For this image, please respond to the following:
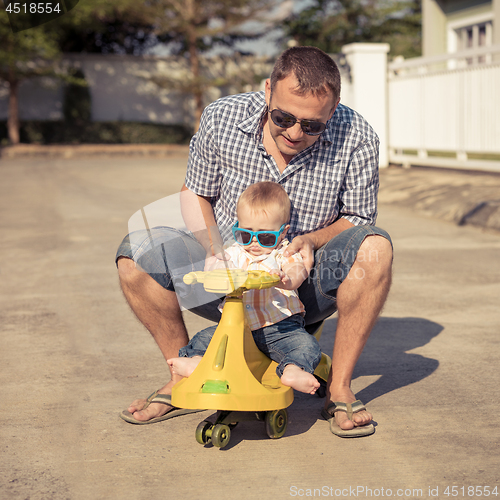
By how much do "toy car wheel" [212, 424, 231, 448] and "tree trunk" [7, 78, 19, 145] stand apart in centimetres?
2225

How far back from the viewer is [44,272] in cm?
547

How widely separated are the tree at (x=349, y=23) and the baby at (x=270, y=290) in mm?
24760

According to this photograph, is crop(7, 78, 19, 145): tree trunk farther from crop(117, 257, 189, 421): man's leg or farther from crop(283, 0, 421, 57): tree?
crop(117, 257, 189, 421): man's leg

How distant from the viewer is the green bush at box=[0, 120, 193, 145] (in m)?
23.7

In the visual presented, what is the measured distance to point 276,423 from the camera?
8.07 ft

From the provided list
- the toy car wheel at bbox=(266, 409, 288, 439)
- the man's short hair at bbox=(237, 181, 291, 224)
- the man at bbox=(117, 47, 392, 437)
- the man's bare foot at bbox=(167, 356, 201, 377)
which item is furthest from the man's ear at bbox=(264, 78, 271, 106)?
the toy car wheel at bbox=(266, 409, 288, 439)

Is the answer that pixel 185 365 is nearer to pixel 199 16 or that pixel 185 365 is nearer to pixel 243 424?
pixel 243 424

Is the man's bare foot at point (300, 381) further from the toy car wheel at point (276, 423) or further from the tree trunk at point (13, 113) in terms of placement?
the tree trunk at point (13, 113)

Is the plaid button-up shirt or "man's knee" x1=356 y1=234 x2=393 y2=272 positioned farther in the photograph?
the plaid button-up shirt

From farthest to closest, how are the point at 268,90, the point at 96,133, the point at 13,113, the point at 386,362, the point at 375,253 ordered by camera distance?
1. the point at 96,133
2. the point at 13,113
3. the point at 386,362
4. the point at 268,90
5. the point at 375,253

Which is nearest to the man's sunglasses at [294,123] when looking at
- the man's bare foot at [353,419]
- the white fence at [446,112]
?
the man's bare foot at [353,419]

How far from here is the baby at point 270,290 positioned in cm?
252

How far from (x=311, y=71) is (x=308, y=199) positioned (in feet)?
1.83

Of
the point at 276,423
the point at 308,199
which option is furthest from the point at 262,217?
the point at 276,423
